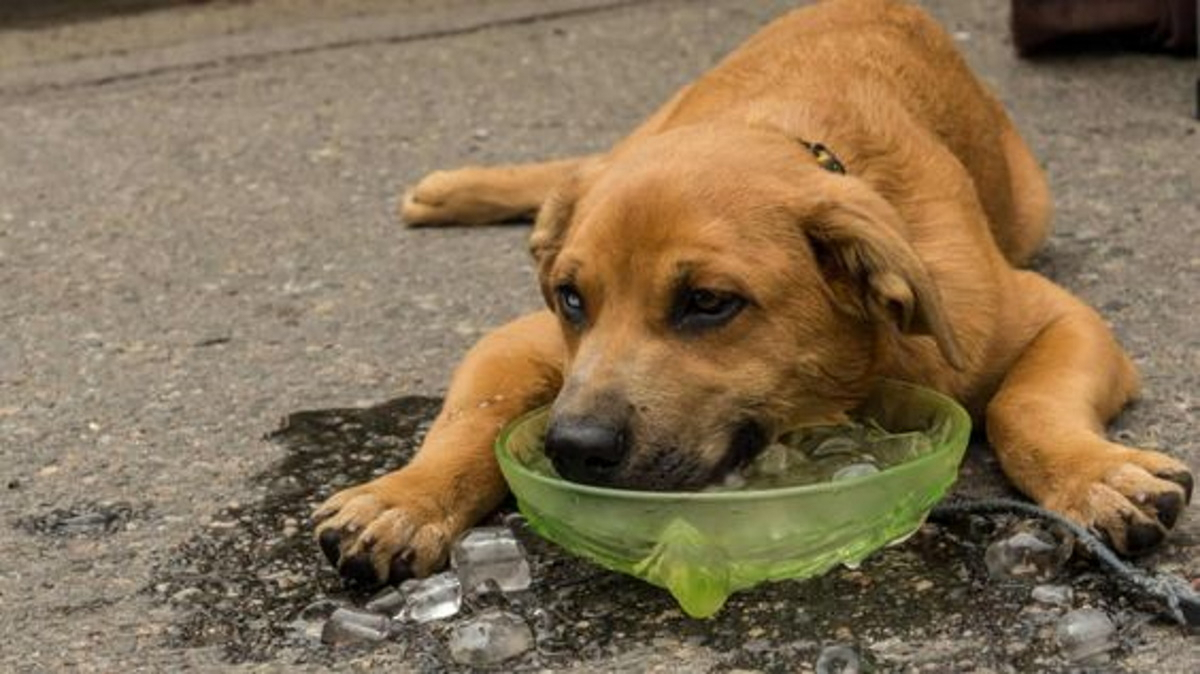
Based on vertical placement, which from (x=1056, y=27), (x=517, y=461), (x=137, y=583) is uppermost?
(x=517, y=461)

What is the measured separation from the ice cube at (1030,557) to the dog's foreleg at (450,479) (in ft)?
3.36

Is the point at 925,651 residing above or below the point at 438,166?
above

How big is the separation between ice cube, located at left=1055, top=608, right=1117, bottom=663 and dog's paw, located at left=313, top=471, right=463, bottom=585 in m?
1.17

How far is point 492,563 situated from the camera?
3.91 meters

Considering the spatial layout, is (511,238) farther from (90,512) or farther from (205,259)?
(90,512)

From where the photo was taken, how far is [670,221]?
3.95 meters

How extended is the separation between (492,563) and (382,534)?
0.21 m

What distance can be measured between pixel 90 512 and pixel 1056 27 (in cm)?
460

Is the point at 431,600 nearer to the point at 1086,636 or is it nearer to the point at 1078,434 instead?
the point at 1086,636

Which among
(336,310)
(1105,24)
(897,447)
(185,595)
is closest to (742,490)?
(897,447)

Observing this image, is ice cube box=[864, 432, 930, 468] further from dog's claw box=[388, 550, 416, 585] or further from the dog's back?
dog's claw box=[388, 550, 416, 585]

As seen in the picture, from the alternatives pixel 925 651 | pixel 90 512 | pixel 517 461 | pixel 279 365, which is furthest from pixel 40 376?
pixel 925 651

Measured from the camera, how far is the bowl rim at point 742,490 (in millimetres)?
3523

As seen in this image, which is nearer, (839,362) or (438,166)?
(839,362)
